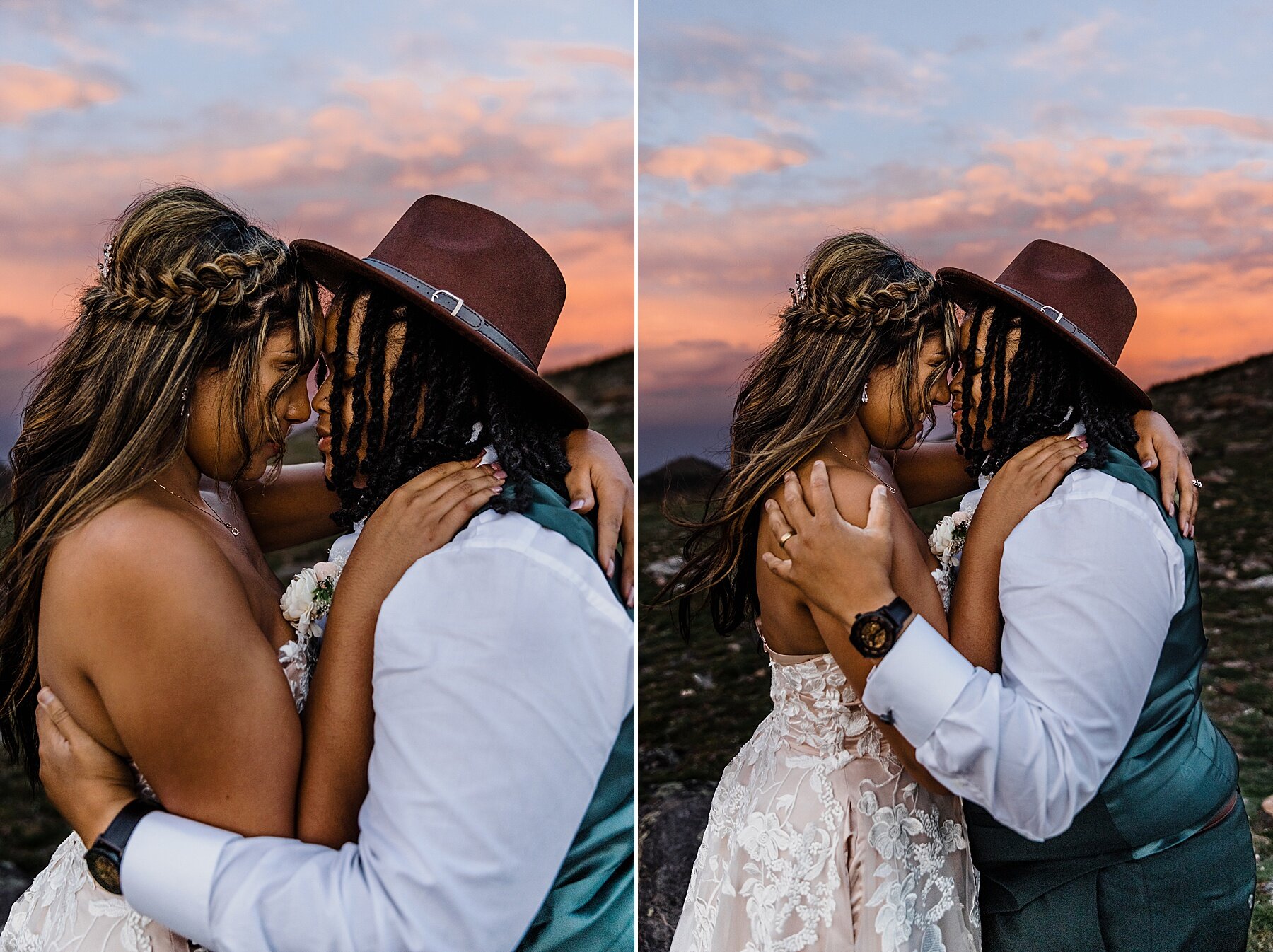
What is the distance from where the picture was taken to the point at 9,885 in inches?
183

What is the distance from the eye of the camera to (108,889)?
A: 1.92m

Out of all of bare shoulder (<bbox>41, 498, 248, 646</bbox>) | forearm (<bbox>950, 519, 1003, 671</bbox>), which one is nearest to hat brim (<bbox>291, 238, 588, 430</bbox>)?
bare shoulder (<bbox>41, 498, 248, 646</bbox>)

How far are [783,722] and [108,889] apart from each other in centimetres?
147

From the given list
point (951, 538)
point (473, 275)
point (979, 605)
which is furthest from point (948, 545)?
point (473, 275)

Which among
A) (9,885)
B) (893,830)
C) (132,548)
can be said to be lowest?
(9,885)

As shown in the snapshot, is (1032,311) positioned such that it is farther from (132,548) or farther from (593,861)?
(132,548)

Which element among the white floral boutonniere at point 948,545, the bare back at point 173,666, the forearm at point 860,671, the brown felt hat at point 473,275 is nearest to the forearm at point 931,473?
the white floral boutonniere at point 948,545

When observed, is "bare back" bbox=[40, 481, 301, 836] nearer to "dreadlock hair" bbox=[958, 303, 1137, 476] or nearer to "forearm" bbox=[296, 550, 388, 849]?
"forearm" bbox=[296, 550, 388, 849]

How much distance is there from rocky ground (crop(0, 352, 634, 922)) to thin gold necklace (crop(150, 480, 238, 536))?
1.56m

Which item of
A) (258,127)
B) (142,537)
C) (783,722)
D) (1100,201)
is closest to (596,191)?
(258,127)

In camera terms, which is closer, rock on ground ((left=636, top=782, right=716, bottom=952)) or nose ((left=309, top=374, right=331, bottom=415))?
nose ((left=309, top=374, right=331, bottom=415))

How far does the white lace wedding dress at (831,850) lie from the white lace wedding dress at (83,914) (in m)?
1.10

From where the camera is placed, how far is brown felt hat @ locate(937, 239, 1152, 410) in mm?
2555

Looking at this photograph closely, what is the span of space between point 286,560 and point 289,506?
4.50 metres
